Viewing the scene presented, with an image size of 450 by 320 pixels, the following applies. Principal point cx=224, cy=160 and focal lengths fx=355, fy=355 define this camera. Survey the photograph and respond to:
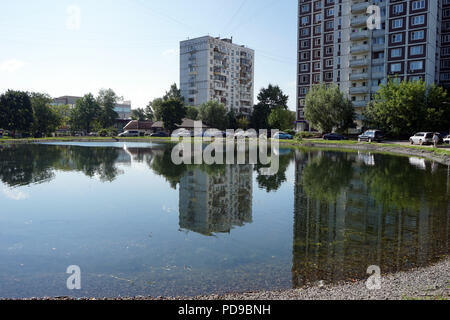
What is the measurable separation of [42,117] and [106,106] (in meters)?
34.2

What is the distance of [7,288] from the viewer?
27.7 feet

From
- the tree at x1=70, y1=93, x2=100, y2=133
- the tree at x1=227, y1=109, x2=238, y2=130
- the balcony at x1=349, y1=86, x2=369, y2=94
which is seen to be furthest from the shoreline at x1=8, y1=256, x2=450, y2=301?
the tree at x1=70, y1=93, x2=100, y2=133

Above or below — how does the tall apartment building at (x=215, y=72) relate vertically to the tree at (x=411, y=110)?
above

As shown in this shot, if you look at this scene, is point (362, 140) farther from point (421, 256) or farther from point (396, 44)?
point (421, 256)

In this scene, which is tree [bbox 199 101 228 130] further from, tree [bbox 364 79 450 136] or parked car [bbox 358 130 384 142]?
parked car [bbox 358 130 384 142]

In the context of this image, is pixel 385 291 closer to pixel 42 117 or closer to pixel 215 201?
pixel 215 201

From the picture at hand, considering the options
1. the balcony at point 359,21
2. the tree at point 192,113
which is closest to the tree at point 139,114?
the tree at point 192,113

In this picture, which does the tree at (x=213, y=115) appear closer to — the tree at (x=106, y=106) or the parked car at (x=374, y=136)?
the tree at (x=106, y=106)

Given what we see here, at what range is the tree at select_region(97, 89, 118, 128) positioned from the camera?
125875 mm

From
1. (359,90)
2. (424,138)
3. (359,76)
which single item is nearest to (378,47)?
(359,76)

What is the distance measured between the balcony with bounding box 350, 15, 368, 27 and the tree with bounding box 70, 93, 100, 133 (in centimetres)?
8507

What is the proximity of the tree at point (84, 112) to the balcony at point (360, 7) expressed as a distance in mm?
85918

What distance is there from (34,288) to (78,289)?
3.49 ft

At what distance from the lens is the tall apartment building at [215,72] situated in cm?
13300
